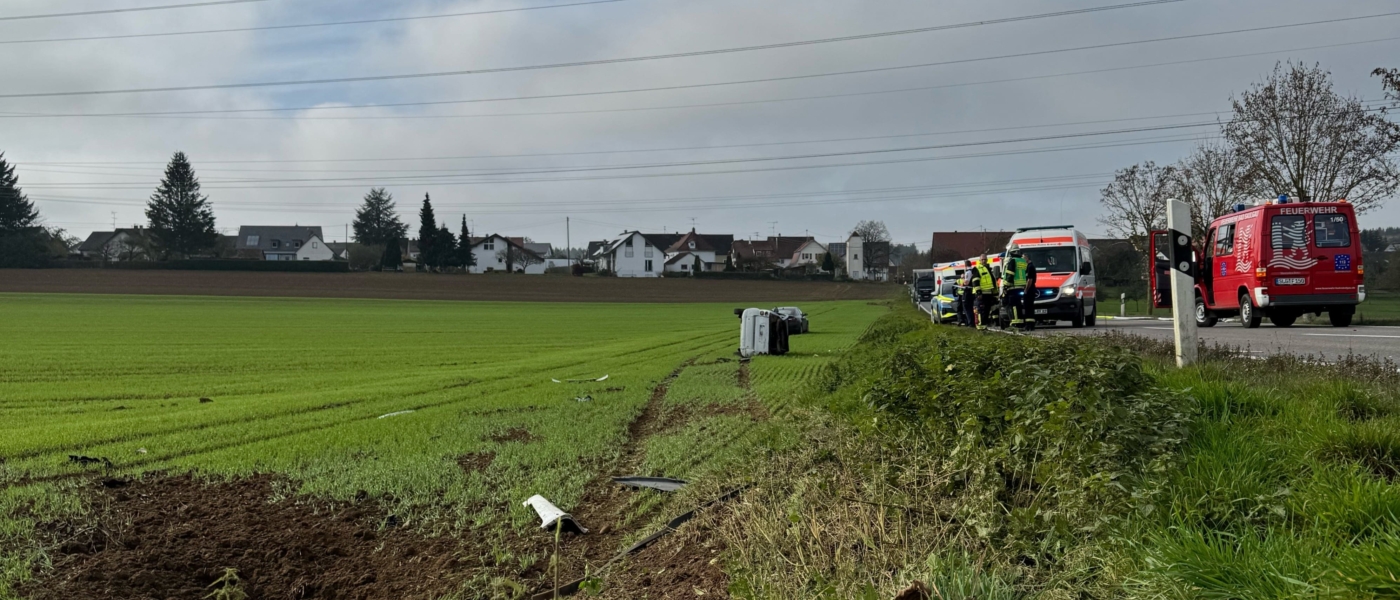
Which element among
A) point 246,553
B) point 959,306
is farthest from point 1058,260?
point 246,553

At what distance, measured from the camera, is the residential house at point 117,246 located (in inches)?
3993

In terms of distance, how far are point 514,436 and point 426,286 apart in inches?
3186

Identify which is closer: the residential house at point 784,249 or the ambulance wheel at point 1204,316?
the ambulance wheel at point 1204,316

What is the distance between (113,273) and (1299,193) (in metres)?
89.7

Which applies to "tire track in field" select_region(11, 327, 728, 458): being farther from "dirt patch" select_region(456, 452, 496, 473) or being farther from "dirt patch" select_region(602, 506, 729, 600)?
"dirt patch" select_region(602, 506, 729, 600)

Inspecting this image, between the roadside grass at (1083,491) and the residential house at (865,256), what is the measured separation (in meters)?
139

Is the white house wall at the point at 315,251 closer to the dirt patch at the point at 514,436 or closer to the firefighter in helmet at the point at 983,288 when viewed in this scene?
the firefighter in helmet at the point at 983,288

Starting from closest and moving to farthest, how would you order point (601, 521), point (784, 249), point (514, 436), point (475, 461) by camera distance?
1. point (601, 521)
2. point (475, 461)
3. point (514, 436)
4. point (784, 249)

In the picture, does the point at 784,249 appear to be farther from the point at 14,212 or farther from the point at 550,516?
the point at 550,516

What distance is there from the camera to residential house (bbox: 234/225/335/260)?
154m

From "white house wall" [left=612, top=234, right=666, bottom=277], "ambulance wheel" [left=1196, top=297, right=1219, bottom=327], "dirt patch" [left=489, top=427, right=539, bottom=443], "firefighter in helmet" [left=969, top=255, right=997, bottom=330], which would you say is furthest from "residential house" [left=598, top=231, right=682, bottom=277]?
"dirt patch" [left=489, top=427, right=539, bottom=443]

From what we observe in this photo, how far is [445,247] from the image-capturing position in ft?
390

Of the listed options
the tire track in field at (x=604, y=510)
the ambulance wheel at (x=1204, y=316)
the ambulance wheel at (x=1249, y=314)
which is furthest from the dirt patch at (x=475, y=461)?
the ambulance wheel at (x=1204, y=316)

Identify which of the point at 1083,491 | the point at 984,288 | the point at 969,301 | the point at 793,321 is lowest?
the point at 793,321
